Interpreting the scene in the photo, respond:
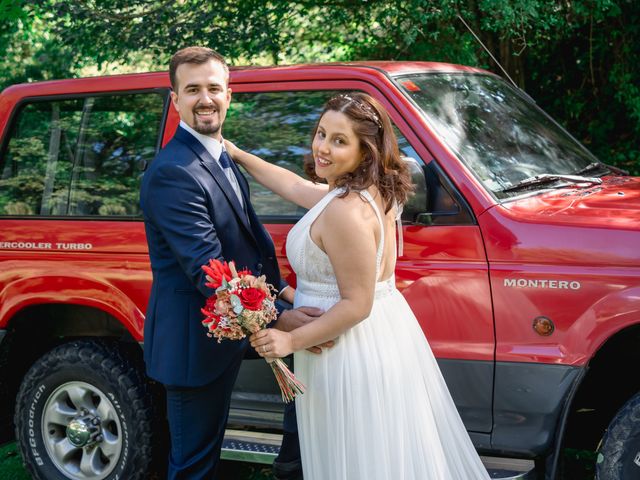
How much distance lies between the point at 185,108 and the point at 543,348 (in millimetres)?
1679

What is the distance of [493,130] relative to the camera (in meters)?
4.10

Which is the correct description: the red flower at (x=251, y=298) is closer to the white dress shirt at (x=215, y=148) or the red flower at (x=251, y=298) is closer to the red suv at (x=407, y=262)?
the white dress shirt at (x=215, y=148)

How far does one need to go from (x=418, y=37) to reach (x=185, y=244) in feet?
16.4

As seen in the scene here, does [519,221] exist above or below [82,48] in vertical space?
below

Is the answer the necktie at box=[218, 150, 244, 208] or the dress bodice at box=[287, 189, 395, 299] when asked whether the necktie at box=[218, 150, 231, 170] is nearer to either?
the necktie at box=[218, 150, 244, 208]

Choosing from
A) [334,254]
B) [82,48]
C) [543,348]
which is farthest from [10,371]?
[82,48]

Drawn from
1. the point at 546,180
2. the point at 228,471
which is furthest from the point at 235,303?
the point at 228,471

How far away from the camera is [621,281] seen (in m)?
3.33

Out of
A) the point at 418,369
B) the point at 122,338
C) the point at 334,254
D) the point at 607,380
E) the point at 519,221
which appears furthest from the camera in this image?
the point at 122,338

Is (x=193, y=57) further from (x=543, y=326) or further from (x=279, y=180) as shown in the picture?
(x=543, y=326)

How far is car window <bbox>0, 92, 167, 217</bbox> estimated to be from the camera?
431cm

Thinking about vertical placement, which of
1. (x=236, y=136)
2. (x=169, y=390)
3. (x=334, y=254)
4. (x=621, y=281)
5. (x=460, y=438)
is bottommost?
→ (x=460, y=438)

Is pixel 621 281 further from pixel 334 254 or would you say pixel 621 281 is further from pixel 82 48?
pixel 82 48

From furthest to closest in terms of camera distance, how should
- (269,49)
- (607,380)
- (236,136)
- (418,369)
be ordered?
1. (269,49)
2. (236,136)
3. (607,380)
4. (418,369)
